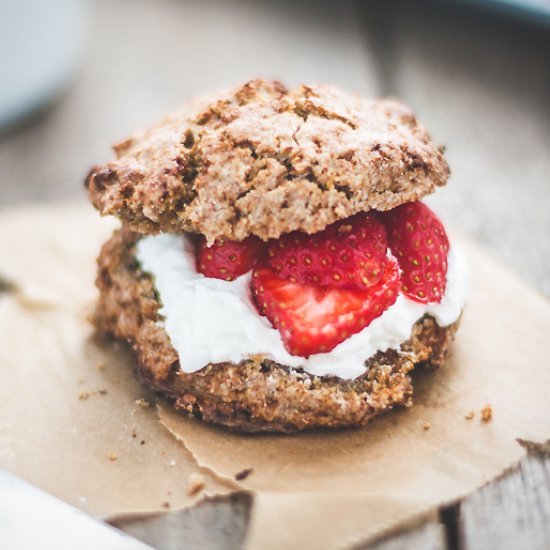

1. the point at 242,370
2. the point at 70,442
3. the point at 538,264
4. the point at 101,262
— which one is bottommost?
the point at 70,442

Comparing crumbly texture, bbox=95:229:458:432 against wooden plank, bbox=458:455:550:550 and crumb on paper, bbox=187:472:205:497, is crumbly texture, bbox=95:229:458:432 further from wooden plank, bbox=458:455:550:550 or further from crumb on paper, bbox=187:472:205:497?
wooden plank, bbox=458:455:550:550

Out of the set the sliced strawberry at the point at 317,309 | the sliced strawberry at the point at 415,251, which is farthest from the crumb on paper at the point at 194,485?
the sliced strawberry at the point at 415,251

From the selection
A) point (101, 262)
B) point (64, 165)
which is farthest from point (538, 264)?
point (64, 165)

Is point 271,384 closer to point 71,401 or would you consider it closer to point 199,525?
point 199,525

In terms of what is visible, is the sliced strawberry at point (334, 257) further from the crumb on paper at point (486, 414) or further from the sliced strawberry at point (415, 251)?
the crumb on paper at point (486, 414)

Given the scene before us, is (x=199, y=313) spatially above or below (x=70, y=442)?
above

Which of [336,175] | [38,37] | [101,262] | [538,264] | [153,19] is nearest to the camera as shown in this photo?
[336,175]

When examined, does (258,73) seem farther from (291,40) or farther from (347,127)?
(347,127)
